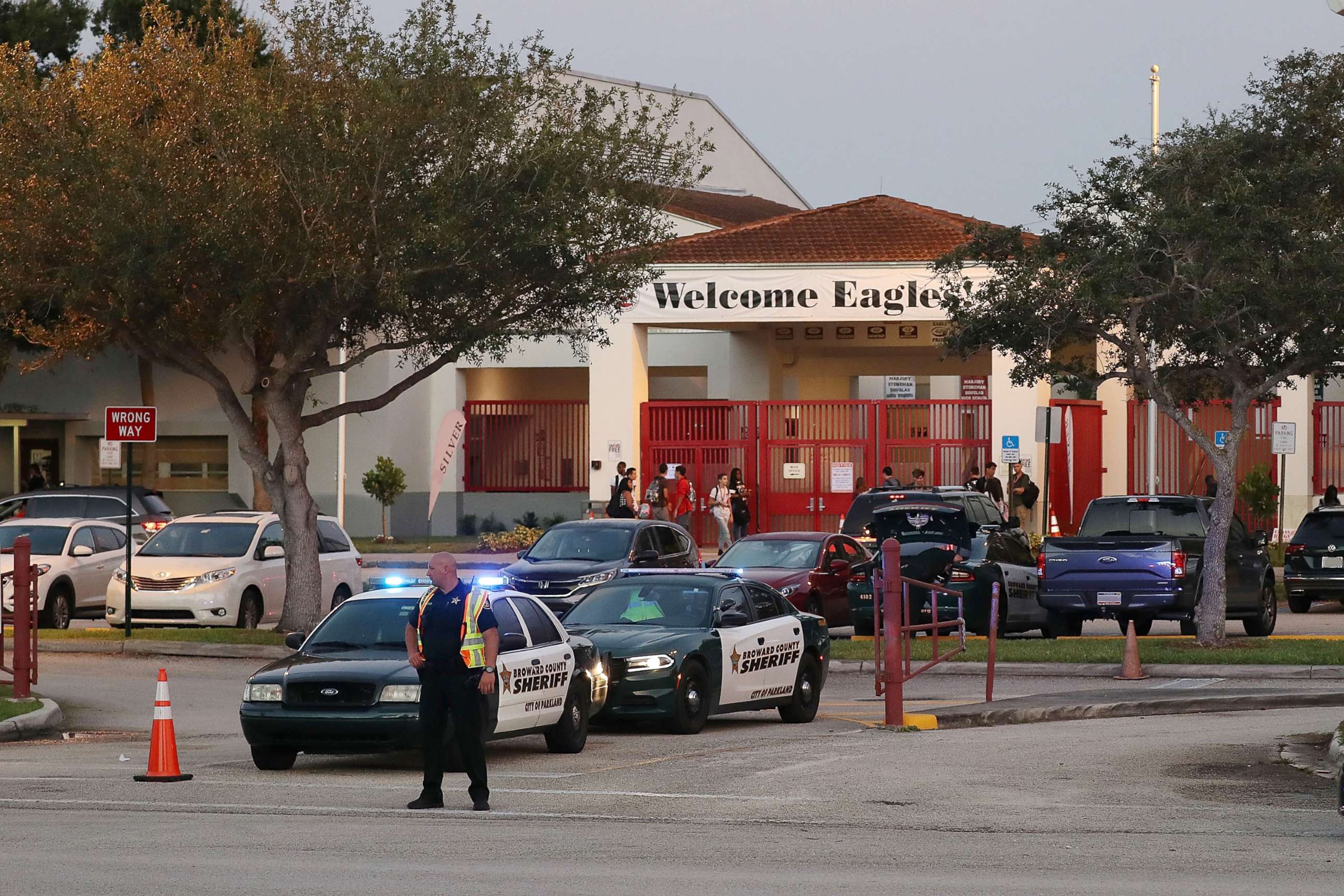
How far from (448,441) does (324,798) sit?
27458 millimetres

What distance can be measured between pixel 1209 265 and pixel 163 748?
542 inches

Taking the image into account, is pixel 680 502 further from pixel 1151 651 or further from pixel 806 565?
pixel 1151 651

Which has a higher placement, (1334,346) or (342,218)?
(342,218)

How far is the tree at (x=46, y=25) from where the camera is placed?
4525cm

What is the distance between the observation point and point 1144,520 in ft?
80.1

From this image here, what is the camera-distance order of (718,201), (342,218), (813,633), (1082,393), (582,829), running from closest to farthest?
1. (582,829)
2. (813,633)
3. (342,218)
4. (1082,393)
5. (718,201)

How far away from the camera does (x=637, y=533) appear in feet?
84.8

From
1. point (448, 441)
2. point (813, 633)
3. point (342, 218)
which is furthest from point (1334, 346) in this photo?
point (448, 441)

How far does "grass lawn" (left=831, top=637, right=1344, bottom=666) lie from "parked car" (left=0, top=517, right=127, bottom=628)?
1062 centimetres

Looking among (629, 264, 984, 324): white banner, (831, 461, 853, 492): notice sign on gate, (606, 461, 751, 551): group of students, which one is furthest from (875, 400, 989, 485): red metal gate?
(606, 461, 751, 551): group of students

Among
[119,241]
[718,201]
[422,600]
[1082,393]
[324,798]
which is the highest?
[718,201]

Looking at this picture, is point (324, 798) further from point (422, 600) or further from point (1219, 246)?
point (1219, 246)

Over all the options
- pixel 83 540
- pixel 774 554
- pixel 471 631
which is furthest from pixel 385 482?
pixel 471 631

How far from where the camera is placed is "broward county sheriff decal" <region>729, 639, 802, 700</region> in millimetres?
16625
